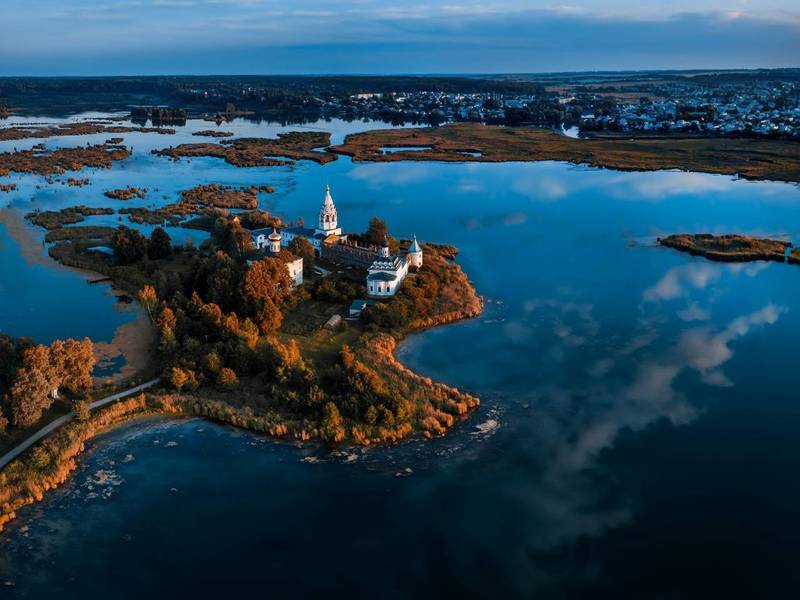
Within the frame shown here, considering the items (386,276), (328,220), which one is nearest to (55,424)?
(386,276)

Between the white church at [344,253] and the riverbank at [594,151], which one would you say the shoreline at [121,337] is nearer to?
the white church at [344,253]

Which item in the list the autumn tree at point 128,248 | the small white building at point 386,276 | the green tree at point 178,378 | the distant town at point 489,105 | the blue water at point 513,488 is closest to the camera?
the blue water at point 513,488

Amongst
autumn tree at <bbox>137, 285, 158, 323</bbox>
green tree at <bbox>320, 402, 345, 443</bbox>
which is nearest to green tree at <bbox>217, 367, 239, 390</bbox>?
green tree at <bbox>320, 402, 345, 443</bbox>

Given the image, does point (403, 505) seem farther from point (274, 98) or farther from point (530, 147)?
point (274, 98)

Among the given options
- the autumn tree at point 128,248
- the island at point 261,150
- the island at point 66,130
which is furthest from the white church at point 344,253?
the island at point 66,130

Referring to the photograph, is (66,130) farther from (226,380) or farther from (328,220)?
(226,380)

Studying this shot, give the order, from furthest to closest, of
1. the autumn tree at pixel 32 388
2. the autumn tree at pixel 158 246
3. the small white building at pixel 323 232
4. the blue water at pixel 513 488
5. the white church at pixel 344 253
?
the small white building at pixel 323 232, the autumn tree at pixel 158 246, the white church at pixel 344 253, the autumn tree at pixel 32 388, the blue water at pixel 513 488
